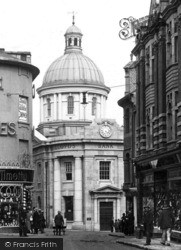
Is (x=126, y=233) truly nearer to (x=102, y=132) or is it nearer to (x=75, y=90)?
(x=102, y=132)

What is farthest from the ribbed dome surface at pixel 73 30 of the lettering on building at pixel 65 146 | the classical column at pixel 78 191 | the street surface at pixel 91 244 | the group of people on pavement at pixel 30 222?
the street surface at pixel 91 244

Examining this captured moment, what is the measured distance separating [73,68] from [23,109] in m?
51.2

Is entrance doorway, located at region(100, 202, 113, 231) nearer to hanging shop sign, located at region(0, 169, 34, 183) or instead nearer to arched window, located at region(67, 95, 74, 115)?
arched window, located at region(67, 95, 74, 115)

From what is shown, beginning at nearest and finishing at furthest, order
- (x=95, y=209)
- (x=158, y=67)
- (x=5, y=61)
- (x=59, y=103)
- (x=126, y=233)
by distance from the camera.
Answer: (x=158, y=67)
(x=126, y=233)
(x=5, y=61)
(x=95, y=209)
(x=59, y=103)

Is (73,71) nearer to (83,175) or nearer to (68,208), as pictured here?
A: (83,175)

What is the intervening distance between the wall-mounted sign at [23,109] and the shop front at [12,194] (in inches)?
158

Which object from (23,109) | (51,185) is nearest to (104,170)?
(51,185)

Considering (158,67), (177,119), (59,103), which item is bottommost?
(177,119)

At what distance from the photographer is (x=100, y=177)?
92.7m

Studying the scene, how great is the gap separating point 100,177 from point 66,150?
5.22 meters

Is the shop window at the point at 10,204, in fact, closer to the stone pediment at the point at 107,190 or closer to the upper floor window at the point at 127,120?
the upper floor window at the point at 127,120

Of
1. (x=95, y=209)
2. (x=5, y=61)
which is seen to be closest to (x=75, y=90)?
(x=95, y=209)

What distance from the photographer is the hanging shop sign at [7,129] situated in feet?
179

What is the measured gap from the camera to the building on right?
3722 cm
